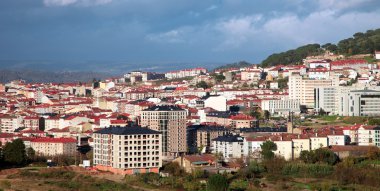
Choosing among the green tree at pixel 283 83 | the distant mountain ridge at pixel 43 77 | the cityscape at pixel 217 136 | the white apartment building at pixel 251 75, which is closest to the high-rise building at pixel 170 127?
the cityscape at pixel 217 136

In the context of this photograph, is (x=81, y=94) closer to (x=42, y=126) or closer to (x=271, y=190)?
(x=42, y=126)

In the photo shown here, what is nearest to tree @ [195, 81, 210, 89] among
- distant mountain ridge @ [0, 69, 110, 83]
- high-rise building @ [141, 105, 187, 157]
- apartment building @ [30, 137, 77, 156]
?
apartment building @ [30, 137, 77, 156]

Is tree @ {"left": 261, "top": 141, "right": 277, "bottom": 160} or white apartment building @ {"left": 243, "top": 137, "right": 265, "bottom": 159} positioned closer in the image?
tree @ {"left": 261, "top": 141, "right": 277, "bottom": 160}

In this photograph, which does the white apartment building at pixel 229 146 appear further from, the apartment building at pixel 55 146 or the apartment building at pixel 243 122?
the apartment building at pixel 243 122

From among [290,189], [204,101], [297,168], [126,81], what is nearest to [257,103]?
[204,101]

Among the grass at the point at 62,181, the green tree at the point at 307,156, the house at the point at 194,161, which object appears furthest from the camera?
the green tree at the point at 307,156

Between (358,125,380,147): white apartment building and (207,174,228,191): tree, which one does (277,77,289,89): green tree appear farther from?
(207,174,228,191): tree
